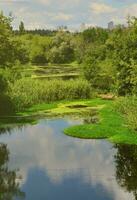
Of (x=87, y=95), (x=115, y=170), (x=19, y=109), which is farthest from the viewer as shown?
(x=87, y=95)

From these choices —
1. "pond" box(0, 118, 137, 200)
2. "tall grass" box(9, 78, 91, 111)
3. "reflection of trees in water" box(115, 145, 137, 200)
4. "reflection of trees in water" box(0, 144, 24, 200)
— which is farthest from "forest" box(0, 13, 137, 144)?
"reflection of trees in water" box(0, 144, 24, 200)

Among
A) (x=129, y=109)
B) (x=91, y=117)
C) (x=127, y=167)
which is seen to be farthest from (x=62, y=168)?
(x=91, y=117)

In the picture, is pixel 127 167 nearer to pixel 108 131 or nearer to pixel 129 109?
pixel 108 131

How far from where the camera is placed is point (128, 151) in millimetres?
29594

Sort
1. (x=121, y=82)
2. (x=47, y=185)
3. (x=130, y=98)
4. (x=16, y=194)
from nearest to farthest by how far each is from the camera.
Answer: (x=16, y=194) < (x=47, y=185) < (x=130, y=98) < (x=121, y=82)

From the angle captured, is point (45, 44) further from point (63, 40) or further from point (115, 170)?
point (115, 170)

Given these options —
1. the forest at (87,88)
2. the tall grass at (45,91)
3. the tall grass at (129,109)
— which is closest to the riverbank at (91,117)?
the forest at (87,88)

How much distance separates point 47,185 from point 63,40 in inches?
4255

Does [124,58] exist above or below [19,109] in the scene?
above

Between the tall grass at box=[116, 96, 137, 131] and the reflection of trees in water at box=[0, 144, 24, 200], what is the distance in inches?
402

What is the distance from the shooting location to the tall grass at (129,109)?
33.6 m

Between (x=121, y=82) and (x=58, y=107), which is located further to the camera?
(x=121, y=82)

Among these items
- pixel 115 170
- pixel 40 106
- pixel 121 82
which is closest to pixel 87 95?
pixel 121 82

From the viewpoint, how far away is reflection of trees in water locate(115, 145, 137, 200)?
2333 cm
